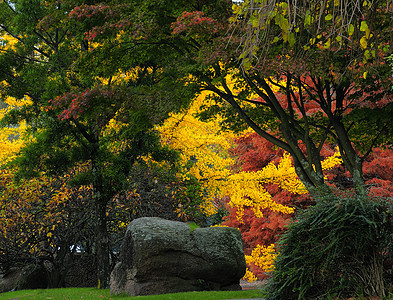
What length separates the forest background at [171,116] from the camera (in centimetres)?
878

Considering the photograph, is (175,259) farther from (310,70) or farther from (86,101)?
(310,70)

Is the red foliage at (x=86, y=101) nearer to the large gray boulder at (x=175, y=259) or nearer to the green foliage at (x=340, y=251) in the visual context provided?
the large gray boulder at (x=175, y=259)

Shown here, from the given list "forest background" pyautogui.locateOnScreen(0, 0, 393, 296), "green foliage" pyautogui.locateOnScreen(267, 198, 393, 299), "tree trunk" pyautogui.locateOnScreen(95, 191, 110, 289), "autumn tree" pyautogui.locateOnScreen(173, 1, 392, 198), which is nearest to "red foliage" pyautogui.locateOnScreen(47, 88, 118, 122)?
"forest background" pyautogui.locateOnScreen(0, 0, 393, 296)

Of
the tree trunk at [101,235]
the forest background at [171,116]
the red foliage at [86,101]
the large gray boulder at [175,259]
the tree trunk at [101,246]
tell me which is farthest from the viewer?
the tree trunk at [101,246]

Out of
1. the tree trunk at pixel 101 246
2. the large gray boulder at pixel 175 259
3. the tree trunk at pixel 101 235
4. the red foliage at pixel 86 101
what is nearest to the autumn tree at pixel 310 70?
the red foliage at pixel 86 101

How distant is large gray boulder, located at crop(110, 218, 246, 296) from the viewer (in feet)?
38.1

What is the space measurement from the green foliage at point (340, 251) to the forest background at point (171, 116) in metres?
0.56

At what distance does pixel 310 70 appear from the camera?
8.82m

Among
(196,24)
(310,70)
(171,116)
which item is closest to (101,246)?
(171,116)

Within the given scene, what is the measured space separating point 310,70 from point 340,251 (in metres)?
4.29

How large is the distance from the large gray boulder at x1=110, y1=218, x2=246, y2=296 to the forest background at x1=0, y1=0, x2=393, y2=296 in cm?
204

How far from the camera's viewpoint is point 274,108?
10992 mm

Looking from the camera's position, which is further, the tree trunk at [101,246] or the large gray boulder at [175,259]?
the tree trunk at [101,246]

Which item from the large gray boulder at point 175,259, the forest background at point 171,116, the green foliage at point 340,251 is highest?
the forest background at point 171,116
